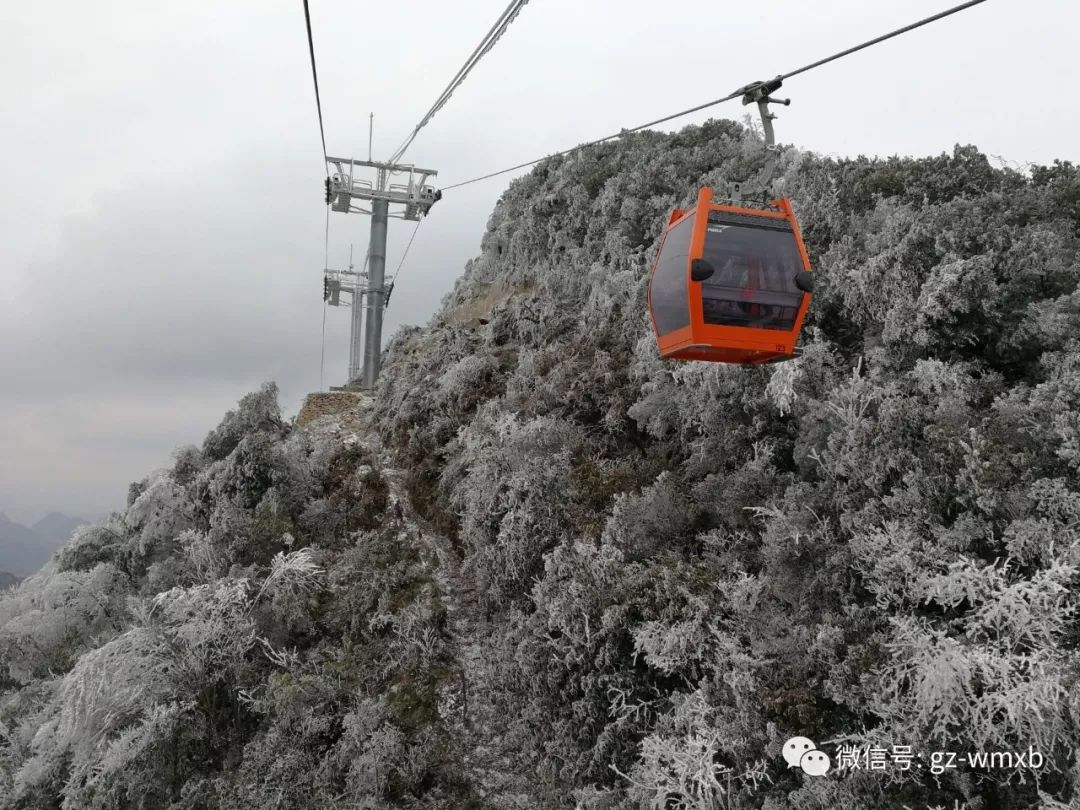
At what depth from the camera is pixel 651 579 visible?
928 centimetres

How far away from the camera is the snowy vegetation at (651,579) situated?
690 cm

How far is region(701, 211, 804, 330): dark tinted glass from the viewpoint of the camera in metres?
7.26

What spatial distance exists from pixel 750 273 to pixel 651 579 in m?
4.34

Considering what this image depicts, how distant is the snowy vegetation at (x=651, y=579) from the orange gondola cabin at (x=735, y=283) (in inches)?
93.5

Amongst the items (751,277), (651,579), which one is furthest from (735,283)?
(651,579)

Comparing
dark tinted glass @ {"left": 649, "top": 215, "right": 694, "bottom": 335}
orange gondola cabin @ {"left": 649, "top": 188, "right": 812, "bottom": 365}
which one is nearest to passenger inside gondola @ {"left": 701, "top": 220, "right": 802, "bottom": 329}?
orange gondola cabin @ {"left": 649, "top": 188, "right": 812, "bottom": 365}

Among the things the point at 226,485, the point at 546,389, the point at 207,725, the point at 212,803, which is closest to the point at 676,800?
the point at 212,803

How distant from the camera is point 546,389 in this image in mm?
14734

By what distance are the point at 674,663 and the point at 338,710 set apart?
5.47 metres

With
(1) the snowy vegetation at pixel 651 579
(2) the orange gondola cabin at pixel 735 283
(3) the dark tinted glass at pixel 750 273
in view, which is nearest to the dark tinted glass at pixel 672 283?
(2) the orange gondola cabin at pixel 735 283

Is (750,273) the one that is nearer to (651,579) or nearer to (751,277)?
(751,277)

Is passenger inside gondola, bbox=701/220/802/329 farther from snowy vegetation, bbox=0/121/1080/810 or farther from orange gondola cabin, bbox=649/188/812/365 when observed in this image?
snowy vegetation, bbox=0/121/1080/810

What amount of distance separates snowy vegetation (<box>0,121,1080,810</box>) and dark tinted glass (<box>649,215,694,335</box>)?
309 cm

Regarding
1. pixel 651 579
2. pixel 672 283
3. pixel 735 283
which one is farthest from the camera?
pixel 651 579
